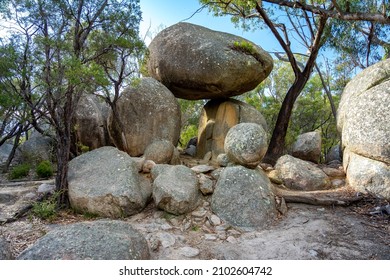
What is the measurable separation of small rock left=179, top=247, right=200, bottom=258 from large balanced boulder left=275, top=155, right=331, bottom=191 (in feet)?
11.9

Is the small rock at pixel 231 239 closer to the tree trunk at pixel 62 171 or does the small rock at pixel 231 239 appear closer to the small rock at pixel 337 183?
the tree trunk at pixel 62 171

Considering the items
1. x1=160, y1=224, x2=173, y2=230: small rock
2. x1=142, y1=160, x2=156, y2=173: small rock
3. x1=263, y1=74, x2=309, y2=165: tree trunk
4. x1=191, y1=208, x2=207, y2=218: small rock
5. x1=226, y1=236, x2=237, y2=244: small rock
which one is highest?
x1=263, y1=74, x2=309, y2=165: tree trunk

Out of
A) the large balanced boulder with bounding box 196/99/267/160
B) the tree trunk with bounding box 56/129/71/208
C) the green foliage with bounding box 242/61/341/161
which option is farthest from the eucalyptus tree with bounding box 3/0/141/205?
the green foliage with bounding box 242/61/341/161

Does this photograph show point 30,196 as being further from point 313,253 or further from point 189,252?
point 313,253

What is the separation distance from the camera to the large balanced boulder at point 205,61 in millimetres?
8875

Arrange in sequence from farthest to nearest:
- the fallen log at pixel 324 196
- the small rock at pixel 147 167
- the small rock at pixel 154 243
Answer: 1. the small rock at pixel 147 167
2. the fallen log at pixel 324 196
3. the small rock at pixel 154 243

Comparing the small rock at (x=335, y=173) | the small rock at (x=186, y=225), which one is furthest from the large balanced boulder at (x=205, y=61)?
the small rock at (x=186, y=225)

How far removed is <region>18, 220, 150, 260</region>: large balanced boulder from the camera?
10.8 ft

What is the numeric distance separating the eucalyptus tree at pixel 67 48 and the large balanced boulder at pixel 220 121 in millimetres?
3960

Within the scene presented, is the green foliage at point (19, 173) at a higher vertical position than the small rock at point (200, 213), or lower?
higher

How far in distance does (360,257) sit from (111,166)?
183 inches

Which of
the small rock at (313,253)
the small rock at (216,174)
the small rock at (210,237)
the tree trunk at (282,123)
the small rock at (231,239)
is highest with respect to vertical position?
the tree trunk at (282,123)

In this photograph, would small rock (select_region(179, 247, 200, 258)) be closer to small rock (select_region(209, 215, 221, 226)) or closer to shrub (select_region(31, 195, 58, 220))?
small rock (select_region(209, 215, 221, 226))

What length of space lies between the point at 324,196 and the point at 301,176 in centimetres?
102
